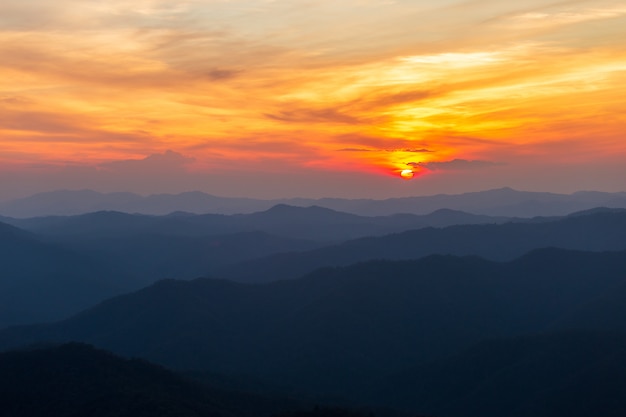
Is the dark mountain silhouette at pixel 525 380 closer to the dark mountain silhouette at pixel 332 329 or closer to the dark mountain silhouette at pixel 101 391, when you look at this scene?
the dark mountain silhouette at pixel 332 329

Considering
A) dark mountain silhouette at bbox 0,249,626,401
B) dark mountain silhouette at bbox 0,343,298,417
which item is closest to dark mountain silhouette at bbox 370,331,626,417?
dark mountain silhouette at bbox 0,249,626,401

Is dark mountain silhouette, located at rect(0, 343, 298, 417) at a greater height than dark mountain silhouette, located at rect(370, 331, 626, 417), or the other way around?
dark mountain silhouette, located at rect(0, 343, 298, 417)

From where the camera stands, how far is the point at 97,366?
86875mm

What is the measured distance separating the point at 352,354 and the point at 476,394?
47.3 meters

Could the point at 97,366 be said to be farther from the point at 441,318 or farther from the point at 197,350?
the point at 441,318

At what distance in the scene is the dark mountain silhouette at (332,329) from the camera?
16088 centimetres

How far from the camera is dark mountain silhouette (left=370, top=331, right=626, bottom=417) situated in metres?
108

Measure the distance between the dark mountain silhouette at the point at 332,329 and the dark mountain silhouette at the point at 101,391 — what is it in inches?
2328

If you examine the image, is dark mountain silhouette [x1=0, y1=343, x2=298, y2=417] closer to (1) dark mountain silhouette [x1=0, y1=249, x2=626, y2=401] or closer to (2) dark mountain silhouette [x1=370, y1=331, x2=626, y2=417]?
(2) dark mountain silhouette [x1=370, y1=331, x2=626, y2=417]

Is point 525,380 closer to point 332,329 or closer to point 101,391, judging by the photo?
point 332,329

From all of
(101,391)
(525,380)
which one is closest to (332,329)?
(525,380)

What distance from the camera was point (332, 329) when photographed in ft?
581

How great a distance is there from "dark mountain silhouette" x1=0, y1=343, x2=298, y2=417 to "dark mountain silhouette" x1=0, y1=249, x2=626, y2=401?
194 ft

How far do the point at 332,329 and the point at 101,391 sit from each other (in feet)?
340
